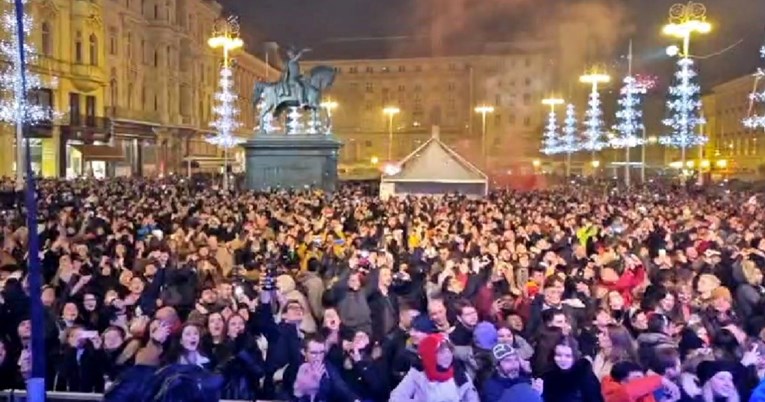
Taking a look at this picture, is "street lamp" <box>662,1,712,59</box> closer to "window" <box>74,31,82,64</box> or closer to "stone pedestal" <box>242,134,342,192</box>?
"stone pedestal" <box>242,134,342,192</box>

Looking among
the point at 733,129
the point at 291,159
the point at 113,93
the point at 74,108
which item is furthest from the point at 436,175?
the point at 733,129

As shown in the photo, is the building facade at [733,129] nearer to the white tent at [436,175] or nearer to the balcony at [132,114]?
the white tent at [436,175]

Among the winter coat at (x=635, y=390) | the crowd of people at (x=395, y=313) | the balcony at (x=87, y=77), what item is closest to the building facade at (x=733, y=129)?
the balcony at (x=87, y=77)

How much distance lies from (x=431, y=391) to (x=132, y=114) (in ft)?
201

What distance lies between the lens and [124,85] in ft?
213

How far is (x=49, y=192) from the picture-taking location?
3023cm

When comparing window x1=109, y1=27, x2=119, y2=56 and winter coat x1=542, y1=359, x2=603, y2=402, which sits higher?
window x1=109, y1=27, x2=119, y2=56

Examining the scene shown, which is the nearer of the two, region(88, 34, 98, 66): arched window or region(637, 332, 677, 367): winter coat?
region(637, 332, 677, 367): winter coat

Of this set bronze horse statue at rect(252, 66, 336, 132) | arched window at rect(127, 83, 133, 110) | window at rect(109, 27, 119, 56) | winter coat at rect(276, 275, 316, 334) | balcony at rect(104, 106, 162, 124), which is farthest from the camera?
arched window at rect(127, 83, 133, 110)

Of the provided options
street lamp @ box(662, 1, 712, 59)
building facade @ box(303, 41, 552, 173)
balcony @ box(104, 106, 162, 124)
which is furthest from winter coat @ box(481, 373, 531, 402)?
building facade @ box(303, 41, 552, 173)

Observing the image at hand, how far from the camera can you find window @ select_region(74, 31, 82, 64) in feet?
185

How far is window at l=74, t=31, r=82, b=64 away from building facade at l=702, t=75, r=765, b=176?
45.4 meters

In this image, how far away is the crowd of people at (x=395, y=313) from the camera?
686 centimetres

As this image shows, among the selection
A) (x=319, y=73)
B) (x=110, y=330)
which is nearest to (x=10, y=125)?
(x=319, y=73)
